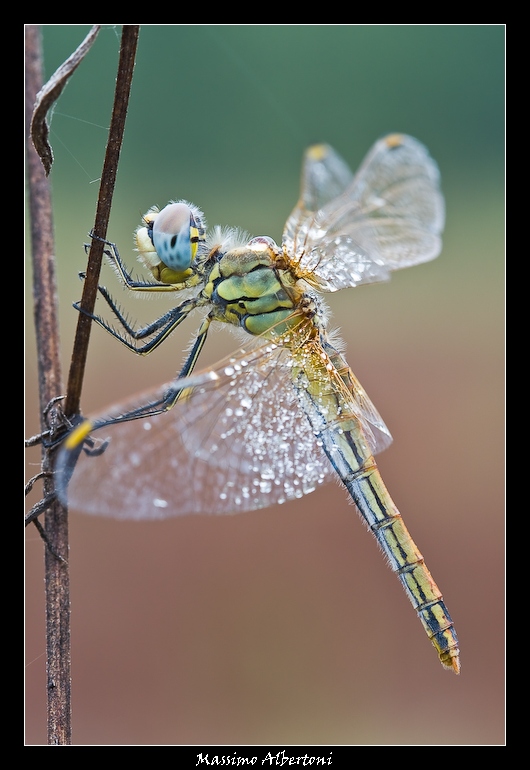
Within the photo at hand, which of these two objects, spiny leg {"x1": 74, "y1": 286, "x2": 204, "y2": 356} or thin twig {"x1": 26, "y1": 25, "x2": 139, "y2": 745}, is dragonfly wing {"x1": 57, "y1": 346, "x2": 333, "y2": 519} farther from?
spiny leg {"x1": 74, "y1": 286, "x2": 204, "y2": 356}

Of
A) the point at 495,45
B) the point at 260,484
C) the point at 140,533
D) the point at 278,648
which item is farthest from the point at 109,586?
the point at 495,45

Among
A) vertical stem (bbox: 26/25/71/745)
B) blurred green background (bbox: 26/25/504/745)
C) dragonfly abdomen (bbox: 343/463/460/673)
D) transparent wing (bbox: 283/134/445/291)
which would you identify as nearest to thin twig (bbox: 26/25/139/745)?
vertical stem (bbox: 26/25/71/745)

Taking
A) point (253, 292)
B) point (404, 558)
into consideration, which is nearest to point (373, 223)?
point (253, 292)

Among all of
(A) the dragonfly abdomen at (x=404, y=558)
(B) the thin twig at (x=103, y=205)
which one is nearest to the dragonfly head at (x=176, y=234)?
(B) the thin twig at (x=103, y=205)

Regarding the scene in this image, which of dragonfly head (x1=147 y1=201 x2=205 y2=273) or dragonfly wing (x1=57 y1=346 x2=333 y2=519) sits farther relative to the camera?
dragonfly head (x1=147 y1=201 x2=205 y2=273)

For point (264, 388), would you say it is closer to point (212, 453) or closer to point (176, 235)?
point (212, 453)

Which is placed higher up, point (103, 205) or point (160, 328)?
point (160, 328)

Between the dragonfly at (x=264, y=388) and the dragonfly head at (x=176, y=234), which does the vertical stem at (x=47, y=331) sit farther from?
the dragonfly head at (x=176, y=234)
